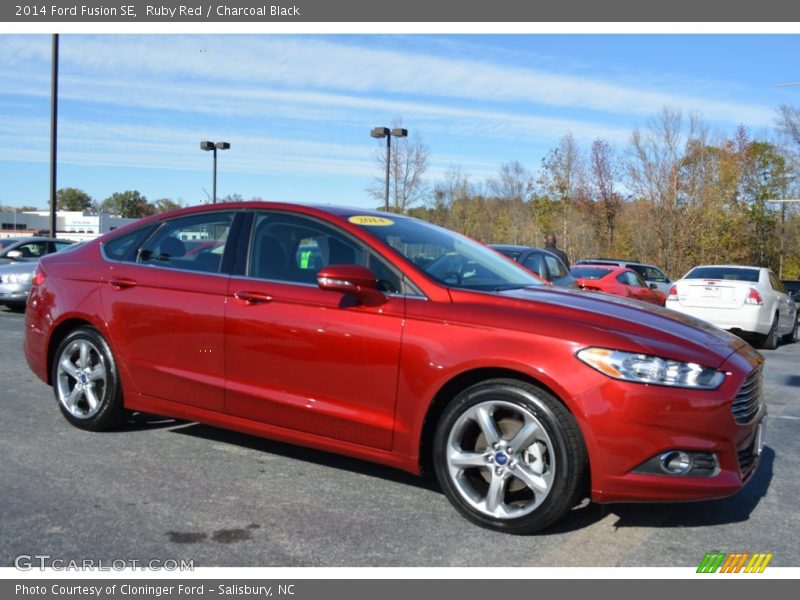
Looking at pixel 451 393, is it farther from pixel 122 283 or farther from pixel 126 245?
pixel 126 245

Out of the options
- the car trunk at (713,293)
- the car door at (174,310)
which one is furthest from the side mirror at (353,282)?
the car trunk at (713,293)

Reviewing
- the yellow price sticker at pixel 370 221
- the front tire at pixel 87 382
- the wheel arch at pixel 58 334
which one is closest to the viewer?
the yellow price sticker at pixel 370 221

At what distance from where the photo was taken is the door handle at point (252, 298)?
13.9 ft

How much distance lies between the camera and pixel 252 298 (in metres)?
4.29

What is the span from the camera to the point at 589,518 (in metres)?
3.82

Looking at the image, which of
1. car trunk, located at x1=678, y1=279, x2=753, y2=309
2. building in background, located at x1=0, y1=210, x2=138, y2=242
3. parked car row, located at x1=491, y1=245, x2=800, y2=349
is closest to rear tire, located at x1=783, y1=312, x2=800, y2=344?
parked car row, located at x1=491, y1=245, x2=800, y2=349

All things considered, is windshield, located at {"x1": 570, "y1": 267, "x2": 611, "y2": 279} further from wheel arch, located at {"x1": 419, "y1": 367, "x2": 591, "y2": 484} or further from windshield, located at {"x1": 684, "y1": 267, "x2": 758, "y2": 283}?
wheel arch, located at {"x1": 419, "y1": 367, "x2": 591, "y2": 484}

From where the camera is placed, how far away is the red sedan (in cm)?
336

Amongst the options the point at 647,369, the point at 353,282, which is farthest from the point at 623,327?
the point at 353,282

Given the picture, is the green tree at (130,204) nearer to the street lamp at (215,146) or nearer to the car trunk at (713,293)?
the street lamp at (215,146)

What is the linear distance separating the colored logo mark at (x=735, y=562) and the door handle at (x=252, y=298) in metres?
2.59

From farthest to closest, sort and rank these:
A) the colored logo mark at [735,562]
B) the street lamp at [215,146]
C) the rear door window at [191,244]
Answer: the street lamp at [215,146] < the rear door window at [191,244] < the colored logo mark at [735,562]

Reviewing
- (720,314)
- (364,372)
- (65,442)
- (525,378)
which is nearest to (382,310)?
(364,372)
